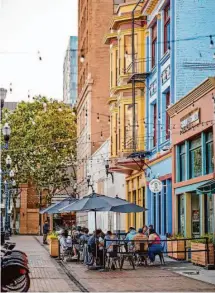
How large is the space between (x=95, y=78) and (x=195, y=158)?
33.5m

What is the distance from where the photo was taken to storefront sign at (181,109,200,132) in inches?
1103

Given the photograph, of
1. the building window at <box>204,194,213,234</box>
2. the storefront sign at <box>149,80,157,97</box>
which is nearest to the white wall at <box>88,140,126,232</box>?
the storefront sign at <box>149,80,157,97</box>

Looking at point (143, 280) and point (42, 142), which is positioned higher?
point (42, 142)

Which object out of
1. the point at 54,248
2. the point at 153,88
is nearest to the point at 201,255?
the point at 54,248

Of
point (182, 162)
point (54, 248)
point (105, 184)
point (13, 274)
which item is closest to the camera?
point (13, 274)

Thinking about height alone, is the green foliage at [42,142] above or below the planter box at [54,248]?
above

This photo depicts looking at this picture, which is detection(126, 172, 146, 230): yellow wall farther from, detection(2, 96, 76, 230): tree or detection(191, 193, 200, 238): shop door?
detection(2, 96, 76, 230): tree

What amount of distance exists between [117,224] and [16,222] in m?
43.5

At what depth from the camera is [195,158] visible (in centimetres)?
2902

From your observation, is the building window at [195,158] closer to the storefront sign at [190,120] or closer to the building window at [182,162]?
the storefront sign at [190,120]

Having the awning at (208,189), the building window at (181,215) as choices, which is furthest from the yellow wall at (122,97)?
the awning at (208,189)

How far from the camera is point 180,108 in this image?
30438 millimetres

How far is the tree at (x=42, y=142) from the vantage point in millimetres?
75438

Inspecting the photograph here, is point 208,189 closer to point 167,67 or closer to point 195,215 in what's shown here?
point 195,215
